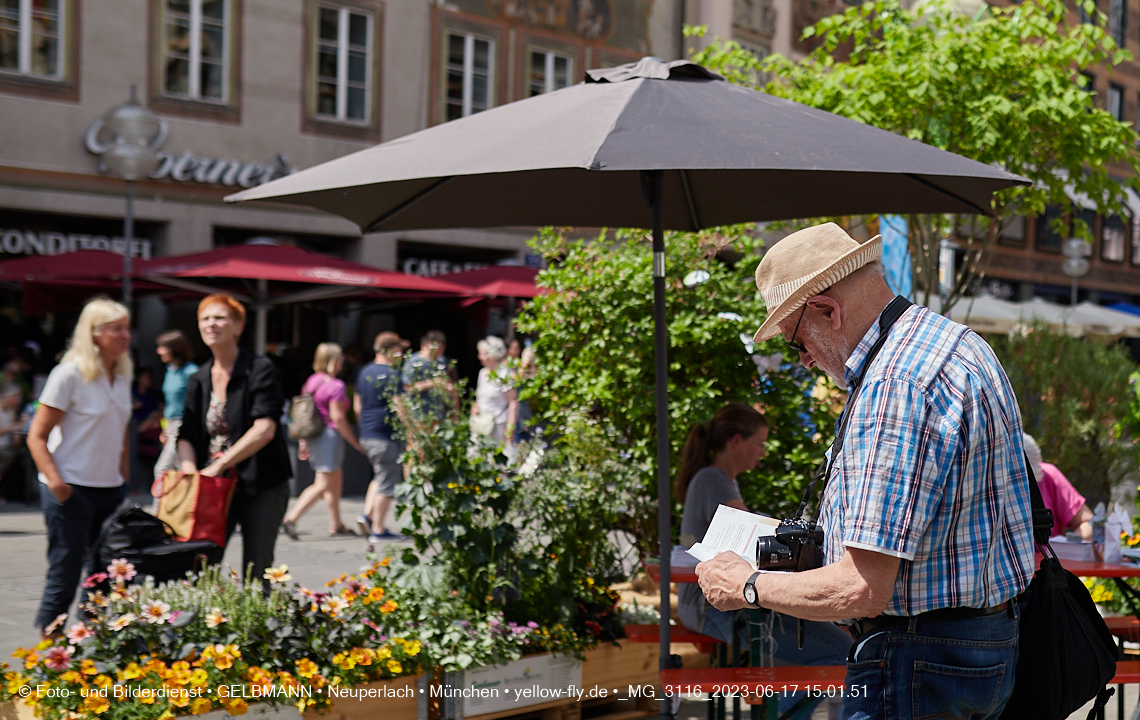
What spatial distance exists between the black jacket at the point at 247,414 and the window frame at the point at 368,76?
38.7 feet

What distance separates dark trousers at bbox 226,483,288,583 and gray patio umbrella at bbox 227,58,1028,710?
1.37 m

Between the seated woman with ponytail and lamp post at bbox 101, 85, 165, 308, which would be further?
lamp post at bbox 101, 85, 165, 308

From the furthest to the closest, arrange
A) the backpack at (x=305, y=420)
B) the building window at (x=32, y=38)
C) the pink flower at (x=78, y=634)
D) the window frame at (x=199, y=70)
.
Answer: the window frame at (x=199, y=70), the building window at (x=32, y=38), the backpack at (x=305, y=420), the pink flower at (x=78, y=634)

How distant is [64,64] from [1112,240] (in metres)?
29.1

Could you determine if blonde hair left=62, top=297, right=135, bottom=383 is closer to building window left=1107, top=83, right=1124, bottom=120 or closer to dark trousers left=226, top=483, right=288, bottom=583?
dark trousers left=226, top=483, right=288, bottom=583

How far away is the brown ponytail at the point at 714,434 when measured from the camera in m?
5.04

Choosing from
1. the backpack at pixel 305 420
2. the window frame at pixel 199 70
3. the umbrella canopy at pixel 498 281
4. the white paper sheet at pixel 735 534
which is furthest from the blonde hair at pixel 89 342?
the window frame at pixel 199 70

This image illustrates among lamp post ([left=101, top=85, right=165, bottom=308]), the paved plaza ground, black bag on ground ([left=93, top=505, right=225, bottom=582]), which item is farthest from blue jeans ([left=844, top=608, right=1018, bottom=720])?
lamp post ([left=101, top=85, right=165, bottom=308])

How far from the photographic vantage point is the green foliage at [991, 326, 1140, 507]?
8.84 meters

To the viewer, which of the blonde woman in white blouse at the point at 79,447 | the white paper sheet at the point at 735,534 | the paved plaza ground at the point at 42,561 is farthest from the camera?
the paved plaza ground at the point at 42,561

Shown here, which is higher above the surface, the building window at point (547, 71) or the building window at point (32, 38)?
the building window at point (547, 71)

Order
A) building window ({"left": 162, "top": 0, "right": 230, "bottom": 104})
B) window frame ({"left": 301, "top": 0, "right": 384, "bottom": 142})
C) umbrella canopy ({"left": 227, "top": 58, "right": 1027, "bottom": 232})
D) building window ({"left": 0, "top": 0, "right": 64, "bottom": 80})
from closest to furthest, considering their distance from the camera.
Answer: umbrella canopy ({"left": 227, "top": 58, "right": 1027, "bottom": 232}), building window ({"left": 0, "top": 0, "right": 64, "bottom": 80}), building window ({"left": 162, "top": 0, "right": 230, "bottom": 104}), window frame ({"left": 301, "top": 0, "right": 384, "bottom": 142})

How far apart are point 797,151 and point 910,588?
1.83 meters

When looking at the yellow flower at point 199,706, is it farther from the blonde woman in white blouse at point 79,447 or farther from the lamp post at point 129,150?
the lamp post at point 129,150
